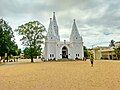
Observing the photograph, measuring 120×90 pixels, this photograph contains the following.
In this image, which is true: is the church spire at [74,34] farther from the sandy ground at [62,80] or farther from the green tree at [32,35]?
the sandy ground at [62,80]

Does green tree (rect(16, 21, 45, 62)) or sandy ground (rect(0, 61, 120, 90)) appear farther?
green tree (rect(16, 21, 45, 62))

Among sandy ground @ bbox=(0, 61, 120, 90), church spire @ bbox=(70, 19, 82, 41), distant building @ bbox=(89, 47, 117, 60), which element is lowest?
sandy ground @ bbox=(0, 61, 120, 90)

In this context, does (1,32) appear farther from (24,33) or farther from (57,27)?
(57,27)

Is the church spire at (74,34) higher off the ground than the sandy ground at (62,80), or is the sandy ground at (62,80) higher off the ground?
the church spire at (74,34)

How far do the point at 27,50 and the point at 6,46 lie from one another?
12463mm

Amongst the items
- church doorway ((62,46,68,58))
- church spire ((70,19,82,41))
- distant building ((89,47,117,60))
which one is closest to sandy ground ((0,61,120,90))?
church spire ((70,19,82,41))

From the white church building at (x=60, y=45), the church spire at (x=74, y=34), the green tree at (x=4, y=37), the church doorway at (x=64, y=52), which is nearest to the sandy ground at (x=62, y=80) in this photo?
the green tree at (x=4, y=37)

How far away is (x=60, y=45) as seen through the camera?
7531 centimetres

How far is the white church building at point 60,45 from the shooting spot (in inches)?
2872

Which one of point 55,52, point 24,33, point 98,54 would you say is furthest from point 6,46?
point 98,54

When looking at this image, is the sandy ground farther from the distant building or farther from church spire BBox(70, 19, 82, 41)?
the distant building

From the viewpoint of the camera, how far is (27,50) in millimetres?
61375

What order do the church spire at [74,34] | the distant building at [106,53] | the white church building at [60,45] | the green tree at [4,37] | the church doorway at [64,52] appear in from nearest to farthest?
1. the green tree at [4,37]
2. the white church building at [60,45]
3. the church spire at [74,34]
4. the church doorway at [64,52]
5. the distant building at [106,53]

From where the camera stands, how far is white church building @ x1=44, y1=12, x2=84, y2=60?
72938 millimetres
